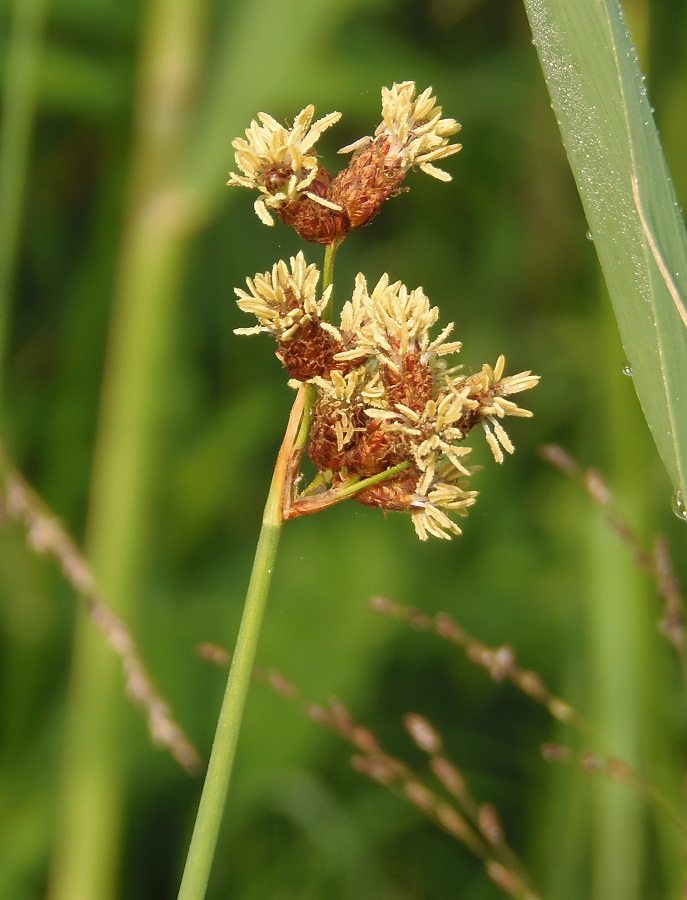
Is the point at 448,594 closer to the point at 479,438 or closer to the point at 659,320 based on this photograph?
A: the point at 479,438

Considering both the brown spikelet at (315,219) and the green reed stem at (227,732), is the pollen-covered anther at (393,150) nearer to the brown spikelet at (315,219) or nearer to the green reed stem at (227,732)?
the brown spikelet at (315,219)

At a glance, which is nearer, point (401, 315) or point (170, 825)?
point (401, 315)

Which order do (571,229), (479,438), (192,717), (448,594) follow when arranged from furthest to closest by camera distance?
1. (571,229)
2. (479,438)
3. (448,594)
4. (192,717)

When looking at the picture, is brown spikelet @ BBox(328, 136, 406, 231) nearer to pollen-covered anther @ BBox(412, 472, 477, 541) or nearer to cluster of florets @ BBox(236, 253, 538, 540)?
cluster of florets @ BBox(236, 253, 538, 540)

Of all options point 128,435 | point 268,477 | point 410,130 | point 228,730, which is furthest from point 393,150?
point 268,477

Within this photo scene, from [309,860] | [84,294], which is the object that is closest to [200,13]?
[84,294]

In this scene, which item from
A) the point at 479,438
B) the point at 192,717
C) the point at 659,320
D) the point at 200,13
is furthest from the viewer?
the point at 479,438

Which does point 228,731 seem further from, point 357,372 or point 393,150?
point 393,150
